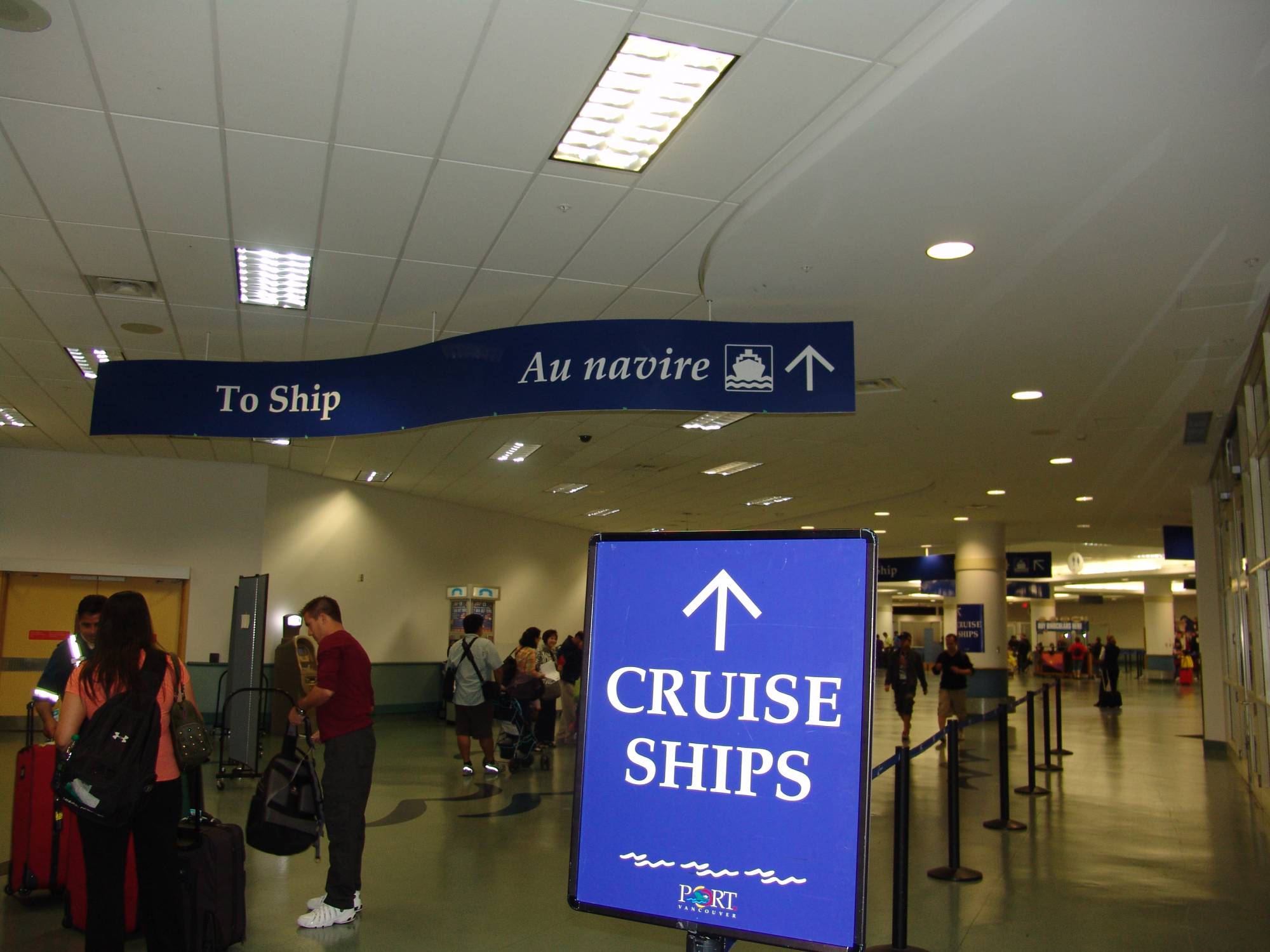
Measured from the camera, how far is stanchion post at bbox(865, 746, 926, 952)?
4.35 meters

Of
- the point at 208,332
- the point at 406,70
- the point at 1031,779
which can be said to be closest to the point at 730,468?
the point at 1031,779

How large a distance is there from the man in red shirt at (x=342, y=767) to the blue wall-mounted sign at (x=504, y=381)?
163 cm

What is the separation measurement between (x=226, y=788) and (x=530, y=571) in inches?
438

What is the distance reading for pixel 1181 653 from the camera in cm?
3136

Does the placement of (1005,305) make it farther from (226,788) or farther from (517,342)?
(226,788)

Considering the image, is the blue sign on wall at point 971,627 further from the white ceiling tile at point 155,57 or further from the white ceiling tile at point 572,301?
the white ceiling tile at point 155,57

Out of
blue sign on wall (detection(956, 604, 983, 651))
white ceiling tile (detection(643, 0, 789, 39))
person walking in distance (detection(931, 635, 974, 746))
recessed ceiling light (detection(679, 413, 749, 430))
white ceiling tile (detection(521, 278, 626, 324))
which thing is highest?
white ceiling tile (detection(643, 0, 789, 39))

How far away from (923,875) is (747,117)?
452 centimetres

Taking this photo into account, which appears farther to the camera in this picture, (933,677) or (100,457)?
(933,677)

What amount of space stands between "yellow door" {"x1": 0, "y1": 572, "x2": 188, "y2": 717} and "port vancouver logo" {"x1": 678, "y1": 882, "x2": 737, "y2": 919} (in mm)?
12837

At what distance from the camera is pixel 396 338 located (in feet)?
25.2

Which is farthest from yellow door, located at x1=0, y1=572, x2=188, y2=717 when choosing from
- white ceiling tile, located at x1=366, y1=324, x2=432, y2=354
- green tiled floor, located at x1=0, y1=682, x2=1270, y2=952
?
white ceiling tile, located at x1=366, y1=324, x2=432, y2=354

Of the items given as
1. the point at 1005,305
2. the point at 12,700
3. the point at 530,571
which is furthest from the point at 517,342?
the point at 530,571

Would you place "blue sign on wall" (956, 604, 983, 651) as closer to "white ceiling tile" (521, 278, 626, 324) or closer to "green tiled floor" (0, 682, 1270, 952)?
"green tiled floor" (0, 682, 1270, 952)
